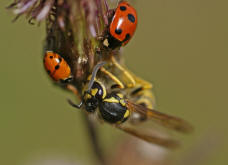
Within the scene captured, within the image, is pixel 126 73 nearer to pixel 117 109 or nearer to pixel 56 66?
pixel 117 109

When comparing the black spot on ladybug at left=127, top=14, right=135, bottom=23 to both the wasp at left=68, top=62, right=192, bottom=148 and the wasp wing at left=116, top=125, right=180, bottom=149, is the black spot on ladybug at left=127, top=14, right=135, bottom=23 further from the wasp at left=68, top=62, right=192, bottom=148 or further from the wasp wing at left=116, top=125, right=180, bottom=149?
the wasp wing at left=116, top=125, right=180, bottom=149

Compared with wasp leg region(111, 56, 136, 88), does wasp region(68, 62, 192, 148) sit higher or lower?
lower

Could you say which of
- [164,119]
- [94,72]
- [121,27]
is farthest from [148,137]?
[121,27]

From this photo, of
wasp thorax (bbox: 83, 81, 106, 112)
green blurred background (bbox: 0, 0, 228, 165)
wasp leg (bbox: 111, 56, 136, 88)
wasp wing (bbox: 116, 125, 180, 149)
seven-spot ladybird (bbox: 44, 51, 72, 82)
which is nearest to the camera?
seven-spot ladybird (bbox: 44, 51, 72, 82)

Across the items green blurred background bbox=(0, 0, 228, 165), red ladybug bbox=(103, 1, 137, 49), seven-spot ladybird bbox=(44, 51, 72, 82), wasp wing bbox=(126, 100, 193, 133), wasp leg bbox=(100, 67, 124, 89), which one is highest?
red ladybug bbox=(103, 1, 137, 49)

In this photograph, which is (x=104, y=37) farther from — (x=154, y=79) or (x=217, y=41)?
(x=217, y=41)

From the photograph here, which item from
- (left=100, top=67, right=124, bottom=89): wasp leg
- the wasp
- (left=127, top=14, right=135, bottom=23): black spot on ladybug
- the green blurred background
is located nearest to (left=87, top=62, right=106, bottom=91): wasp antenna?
the wasp
